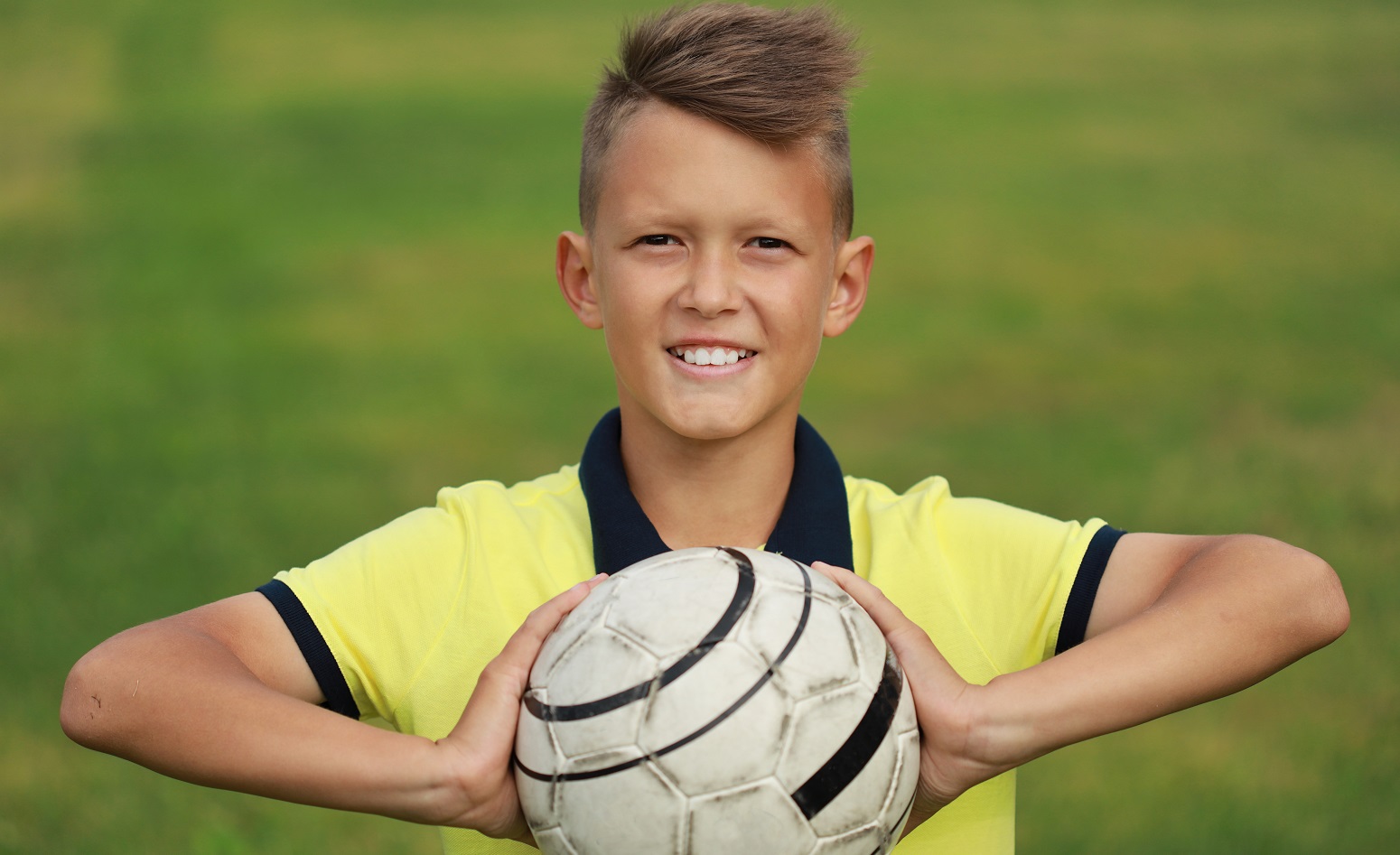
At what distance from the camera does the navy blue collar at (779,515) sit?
2.73 metres

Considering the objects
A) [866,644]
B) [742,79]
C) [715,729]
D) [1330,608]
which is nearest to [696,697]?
[715,729]

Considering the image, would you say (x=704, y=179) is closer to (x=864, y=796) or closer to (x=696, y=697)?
(x=696, y=697)

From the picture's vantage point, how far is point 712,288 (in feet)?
8.59

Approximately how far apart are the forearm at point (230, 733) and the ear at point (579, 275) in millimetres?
1027

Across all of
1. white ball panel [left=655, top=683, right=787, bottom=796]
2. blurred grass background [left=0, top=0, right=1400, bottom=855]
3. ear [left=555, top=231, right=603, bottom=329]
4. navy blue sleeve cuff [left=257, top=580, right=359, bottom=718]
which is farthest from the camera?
blurred grass background [left=0, top=0, right=1400, bottom=855]

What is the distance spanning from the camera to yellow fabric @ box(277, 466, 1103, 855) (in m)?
2.59

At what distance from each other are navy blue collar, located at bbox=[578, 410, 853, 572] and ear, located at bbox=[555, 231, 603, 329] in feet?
0.83

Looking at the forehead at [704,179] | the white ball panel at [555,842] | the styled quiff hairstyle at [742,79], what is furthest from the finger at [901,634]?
the styled quiff hairstyle at [742,79]

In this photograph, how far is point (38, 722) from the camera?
205 inches

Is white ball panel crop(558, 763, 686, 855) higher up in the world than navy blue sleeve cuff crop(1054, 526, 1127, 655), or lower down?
lower down

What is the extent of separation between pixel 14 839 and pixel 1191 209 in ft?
35.5

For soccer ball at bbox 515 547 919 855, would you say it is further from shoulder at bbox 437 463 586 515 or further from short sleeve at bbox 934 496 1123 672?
shoulder at bbox 437 463 586 515

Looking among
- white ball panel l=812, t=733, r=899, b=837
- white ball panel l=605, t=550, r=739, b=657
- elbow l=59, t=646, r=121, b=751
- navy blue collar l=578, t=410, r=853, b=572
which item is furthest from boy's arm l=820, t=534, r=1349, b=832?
elbow l=59, t=646, r=121, b=751

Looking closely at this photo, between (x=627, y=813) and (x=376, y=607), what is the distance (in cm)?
73
